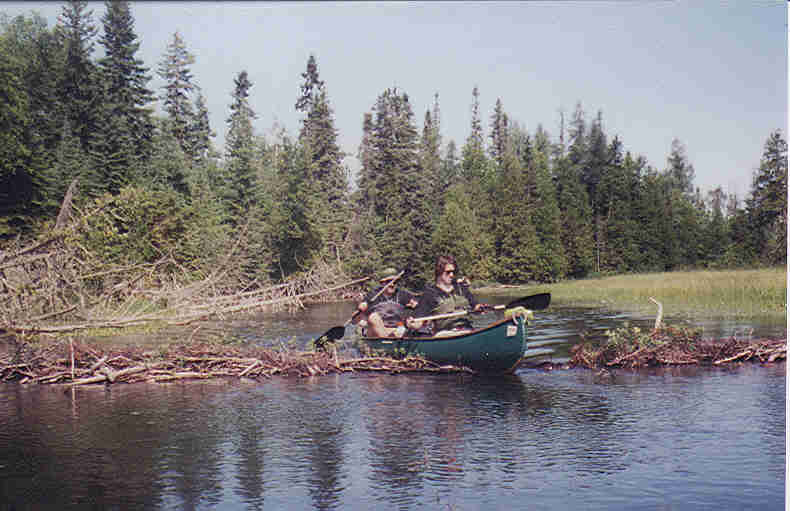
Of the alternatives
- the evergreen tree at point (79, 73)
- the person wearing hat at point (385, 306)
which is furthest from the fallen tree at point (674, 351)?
the evergreen tree at point (79, 73)

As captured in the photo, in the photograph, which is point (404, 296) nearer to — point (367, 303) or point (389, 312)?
point (389, 312)

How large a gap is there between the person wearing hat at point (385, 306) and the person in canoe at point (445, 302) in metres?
0.96

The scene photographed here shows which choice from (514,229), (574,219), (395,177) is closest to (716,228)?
(514,229)

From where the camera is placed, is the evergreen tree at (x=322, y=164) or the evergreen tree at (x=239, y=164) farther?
the evergreen tree at (x=322, y=164)

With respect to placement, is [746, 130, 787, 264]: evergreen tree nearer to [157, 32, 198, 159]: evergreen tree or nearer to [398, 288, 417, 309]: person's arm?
[398, 288, 417, 309]: person's arm

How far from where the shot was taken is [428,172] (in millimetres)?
42938

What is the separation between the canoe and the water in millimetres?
241

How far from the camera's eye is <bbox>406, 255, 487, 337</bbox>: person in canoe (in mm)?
10805

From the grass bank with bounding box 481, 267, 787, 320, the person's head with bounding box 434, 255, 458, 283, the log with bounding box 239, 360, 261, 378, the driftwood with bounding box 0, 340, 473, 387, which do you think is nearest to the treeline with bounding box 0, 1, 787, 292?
the grass bank with bounding box 481, 267, 787, 320

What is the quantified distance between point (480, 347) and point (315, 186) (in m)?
26.3

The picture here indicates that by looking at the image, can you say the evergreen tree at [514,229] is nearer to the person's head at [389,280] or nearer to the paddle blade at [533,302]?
the person's head at [389,280]

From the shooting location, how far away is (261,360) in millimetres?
Result: 11047

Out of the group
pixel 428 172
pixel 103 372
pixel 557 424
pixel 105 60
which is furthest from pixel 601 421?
pixel 428 172

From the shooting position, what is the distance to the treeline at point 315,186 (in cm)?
1741
